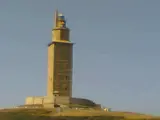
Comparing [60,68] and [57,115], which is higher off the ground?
[60,68]

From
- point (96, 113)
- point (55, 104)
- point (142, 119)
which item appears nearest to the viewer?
point (142, 119)

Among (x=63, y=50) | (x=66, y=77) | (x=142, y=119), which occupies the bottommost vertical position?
(x=142, y=119)

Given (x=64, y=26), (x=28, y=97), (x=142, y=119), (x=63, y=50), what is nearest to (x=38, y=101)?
(x=28, y=97)

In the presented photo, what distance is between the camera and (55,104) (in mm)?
78875

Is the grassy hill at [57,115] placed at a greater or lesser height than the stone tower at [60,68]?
lesser

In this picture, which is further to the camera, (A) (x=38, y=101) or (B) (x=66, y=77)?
(B) (x=66, y=77)

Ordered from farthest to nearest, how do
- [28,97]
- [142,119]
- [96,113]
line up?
[28,97], [96,113], [142,119]

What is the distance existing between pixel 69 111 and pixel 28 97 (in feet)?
65.8

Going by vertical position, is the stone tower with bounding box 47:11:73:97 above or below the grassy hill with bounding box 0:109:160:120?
above

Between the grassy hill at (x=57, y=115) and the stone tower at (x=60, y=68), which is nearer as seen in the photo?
the grassy hill at (x=57, y=115)

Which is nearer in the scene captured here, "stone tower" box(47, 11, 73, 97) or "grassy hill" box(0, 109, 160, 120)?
"grassy hill" box(0, 109, 160, 120)

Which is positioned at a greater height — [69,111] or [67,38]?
[67,38]

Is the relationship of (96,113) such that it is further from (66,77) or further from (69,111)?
(66,77)

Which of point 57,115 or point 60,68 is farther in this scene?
point 60,68
